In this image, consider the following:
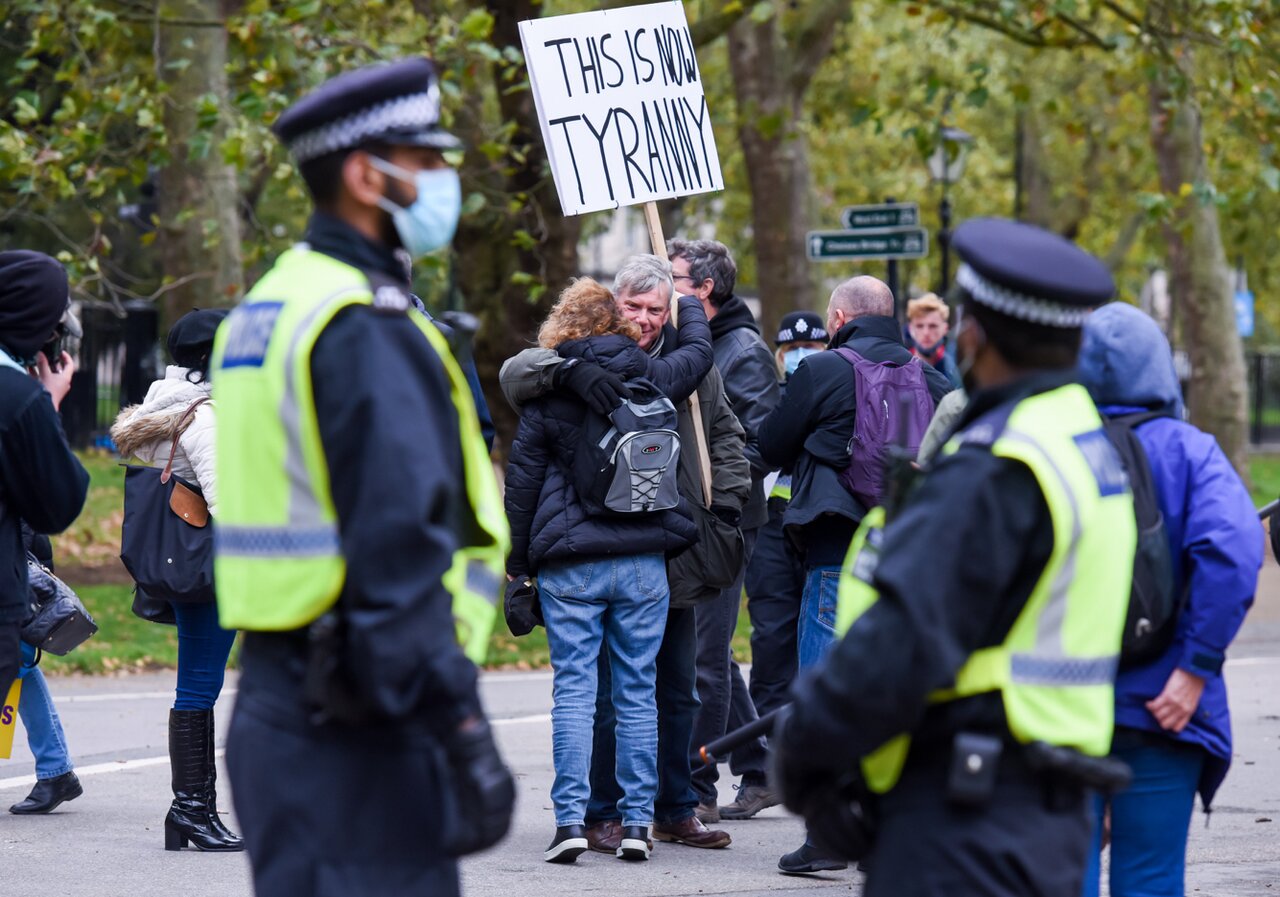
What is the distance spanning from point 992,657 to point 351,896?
1034mm

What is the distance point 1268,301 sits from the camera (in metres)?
45.8

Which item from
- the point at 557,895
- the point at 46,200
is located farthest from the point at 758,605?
the point at 46,200

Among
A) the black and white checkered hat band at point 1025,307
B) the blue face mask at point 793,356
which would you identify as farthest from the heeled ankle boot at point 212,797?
the black and white checkered hat band at point 1025,307

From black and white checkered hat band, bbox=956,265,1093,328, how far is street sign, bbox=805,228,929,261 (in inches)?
457

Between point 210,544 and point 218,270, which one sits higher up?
point 218,270

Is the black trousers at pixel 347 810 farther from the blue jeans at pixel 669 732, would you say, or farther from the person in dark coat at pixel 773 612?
the person in dark coat at pixel 773 612

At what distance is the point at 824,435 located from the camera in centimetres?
661

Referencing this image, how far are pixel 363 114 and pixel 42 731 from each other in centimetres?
466

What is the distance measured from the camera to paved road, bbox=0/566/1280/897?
238 inches

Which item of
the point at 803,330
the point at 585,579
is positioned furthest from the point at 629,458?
the point at 803,330

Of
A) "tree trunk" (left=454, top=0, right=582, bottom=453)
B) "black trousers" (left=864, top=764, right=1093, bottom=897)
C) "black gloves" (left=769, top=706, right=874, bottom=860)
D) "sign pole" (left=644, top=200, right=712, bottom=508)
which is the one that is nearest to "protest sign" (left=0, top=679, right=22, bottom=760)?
"sign pole" (left=644, top=200, right=712, bottom=508)

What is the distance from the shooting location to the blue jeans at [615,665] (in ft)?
20.7

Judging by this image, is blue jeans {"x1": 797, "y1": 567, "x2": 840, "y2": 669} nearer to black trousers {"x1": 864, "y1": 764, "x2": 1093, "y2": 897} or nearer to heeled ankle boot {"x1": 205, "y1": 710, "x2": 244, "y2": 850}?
heeled ankle boot {"x1": 205, "y1": 710, "x2": 244, "y2": 850}

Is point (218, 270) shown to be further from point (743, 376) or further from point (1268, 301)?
point (1268, 301)
